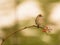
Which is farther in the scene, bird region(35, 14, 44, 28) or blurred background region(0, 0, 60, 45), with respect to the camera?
blurred background region(0, 0, 60, 45)

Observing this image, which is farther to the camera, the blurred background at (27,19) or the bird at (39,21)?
the blurred background at (27,19)

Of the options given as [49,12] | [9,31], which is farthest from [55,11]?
[9,31]

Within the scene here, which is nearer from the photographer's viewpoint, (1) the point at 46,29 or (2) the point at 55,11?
(1) the point at 46,29

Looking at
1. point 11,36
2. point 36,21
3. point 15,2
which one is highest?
point 15,2

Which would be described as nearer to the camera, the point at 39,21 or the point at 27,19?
the point at 39,21

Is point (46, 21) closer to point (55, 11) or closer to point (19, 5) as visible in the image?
point (55, 11)

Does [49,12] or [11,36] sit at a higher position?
[49,12]
